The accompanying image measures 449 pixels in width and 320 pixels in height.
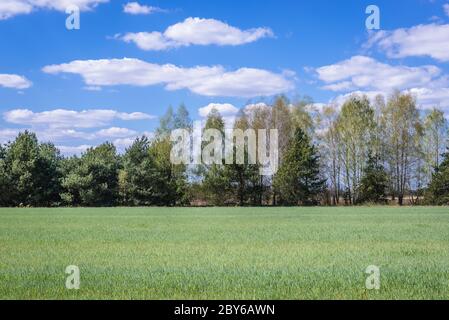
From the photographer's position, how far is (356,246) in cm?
2036

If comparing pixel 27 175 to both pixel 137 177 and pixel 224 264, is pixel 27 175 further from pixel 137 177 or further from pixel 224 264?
pixel 224 264

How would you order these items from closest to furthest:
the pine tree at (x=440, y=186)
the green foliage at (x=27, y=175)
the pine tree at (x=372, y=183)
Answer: the pine tree at (x=440, y=186) < the green foliage at (x=27, y=175) < the pine tree at (x=372, y=183)

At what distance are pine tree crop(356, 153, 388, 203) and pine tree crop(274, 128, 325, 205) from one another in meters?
5.60

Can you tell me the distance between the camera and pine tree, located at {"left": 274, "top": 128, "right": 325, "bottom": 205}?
73.2 metres

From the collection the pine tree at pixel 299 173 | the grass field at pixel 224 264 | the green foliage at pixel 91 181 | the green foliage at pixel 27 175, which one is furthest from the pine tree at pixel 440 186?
the green foliage at pixel 27 175

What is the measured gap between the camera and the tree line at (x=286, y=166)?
7200 centimetres

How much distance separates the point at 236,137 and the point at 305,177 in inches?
Result: 410

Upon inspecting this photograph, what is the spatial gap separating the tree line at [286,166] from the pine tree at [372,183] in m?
0.13

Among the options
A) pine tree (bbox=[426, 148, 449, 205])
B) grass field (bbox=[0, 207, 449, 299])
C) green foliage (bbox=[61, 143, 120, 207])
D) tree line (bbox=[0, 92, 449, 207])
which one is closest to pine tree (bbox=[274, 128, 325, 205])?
tree line (bbox=[0, 92, 449, 207])

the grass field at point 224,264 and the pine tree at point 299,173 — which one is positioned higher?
the pine tree at point 299,173

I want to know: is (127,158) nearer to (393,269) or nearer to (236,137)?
(236,137)

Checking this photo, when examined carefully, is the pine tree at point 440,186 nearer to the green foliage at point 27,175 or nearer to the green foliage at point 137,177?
the green foliage at point 137,177

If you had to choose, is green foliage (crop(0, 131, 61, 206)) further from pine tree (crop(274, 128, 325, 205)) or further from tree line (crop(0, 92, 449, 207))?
pine tree (crop(274, 128, 325, 205))
